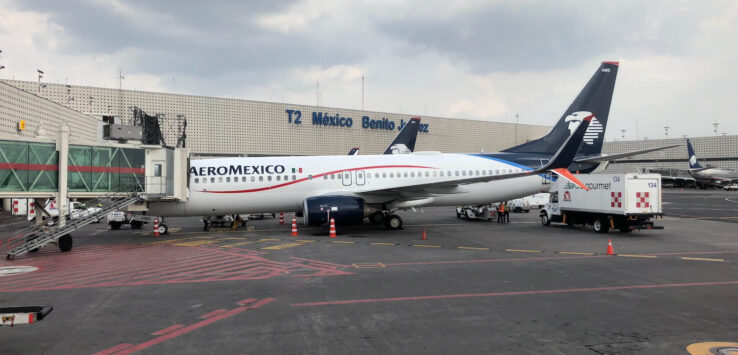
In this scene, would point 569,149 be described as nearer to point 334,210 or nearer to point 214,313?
point 334,210

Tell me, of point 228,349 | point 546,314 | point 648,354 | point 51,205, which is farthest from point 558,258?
point 51,205

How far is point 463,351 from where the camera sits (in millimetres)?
6969

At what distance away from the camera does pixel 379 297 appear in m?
10.2

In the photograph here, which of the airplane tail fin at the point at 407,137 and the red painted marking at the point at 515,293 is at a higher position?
the airplane tail fin at the point at 407,137

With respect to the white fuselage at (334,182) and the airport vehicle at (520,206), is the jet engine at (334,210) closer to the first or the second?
the white fuselage at (334,182)

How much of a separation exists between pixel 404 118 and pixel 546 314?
224 feet

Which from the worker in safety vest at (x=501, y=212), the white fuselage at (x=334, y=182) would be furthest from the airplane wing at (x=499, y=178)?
the worker in safety vest at (x=501, y=212)

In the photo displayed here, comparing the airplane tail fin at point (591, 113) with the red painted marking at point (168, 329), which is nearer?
the red painted marking at point (168, 329)

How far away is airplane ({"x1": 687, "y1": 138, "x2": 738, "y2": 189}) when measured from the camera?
73812 millimetres

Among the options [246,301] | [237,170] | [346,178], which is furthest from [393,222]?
[246,301]

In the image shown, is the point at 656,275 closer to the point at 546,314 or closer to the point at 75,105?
the point at 546,314

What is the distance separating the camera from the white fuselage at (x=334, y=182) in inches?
901

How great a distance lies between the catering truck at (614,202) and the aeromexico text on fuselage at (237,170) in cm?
1666

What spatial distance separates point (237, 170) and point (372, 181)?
7.54 meters
